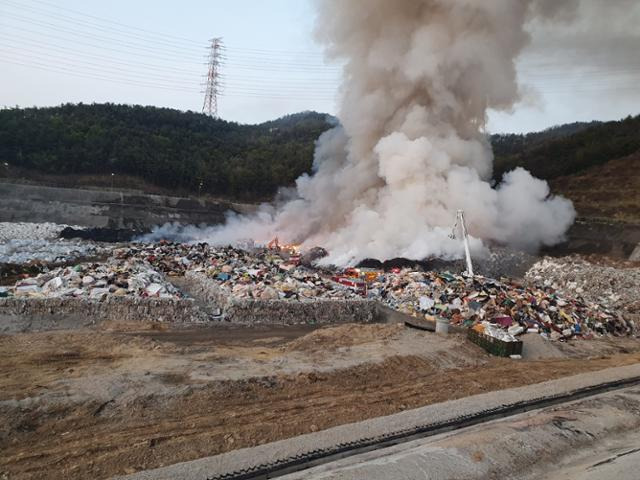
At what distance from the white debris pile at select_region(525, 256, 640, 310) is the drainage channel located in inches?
529

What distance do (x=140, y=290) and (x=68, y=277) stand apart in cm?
218

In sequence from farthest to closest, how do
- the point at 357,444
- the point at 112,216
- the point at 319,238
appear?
the point at 112,216
the point at 319,238
the point at 357,444

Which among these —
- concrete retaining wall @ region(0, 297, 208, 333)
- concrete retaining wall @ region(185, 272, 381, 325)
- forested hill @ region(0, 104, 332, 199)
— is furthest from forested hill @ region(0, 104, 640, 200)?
concrete retaining wall @ region(0, 297, 208, 333)

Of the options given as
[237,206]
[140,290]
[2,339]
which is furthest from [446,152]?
[237,206]

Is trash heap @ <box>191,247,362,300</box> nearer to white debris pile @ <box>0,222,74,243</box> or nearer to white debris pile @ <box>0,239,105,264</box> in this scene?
white debris pile @ <box>0,239,105,264</box>

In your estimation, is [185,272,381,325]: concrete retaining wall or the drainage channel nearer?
the drainage channel

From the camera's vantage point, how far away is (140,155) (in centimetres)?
5662

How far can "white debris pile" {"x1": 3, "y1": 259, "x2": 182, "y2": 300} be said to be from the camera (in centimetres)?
1272

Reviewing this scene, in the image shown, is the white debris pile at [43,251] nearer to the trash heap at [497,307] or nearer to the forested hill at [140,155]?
the trash heap at [497,307]

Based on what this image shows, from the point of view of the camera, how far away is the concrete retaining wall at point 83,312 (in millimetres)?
11359

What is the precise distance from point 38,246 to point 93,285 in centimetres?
1608

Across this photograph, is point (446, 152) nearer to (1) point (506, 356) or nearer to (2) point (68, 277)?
(1) point (506, 356)

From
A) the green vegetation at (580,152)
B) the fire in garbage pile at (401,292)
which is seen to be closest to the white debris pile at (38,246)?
the fire in garbage pile at (401,292)

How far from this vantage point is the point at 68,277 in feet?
45.0
